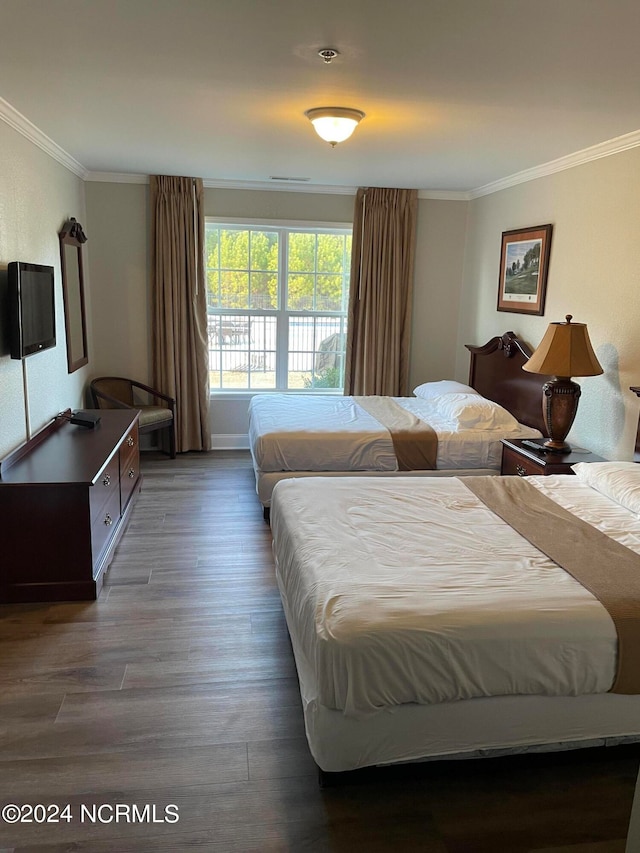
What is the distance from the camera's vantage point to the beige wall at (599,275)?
3.53 m

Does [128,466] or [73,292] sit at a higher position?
[73,292]

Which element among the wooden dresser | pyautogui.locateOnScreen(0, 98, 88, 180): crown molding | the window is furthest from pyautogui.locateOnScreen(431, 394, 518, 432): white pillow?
pyautogui.locateOnScreen(0, 98, 88, 180): crown molding

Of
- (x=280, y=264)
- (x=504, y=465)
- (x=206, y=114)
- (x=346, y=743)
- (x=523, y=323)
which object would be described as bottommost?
(x=346, y=743)

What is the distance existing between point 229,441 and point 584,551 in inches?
165

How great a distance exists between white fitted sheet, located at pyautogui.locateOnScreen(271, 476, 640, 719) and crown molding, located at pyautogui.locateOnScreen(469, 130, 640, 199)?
91.1 inches

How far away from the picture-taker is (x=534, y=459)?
3701 mm

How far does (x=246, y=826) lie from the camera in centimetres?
185

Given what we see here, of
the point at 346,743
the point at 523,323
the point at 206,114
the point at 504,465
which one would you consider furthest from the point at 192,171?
the point at 346,743

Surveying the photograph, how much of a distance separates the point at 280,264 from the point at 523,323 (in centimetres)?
235

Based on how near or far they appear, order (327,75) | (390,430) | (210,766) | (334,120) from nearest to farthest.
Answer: (210,766) → (327,75) → (334,120) → (390,430)

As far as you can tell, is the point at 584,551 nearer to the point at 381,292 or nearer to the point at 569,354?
the point at 569,354

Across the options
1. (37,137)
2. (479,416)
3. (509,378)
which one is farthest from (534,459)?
(37,137)

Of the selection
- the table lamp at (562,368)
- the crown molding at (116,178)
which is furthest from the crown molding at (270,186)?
the table lamp at (562,368)

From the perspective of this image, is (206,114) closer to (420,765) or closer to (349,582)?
(349,582)
